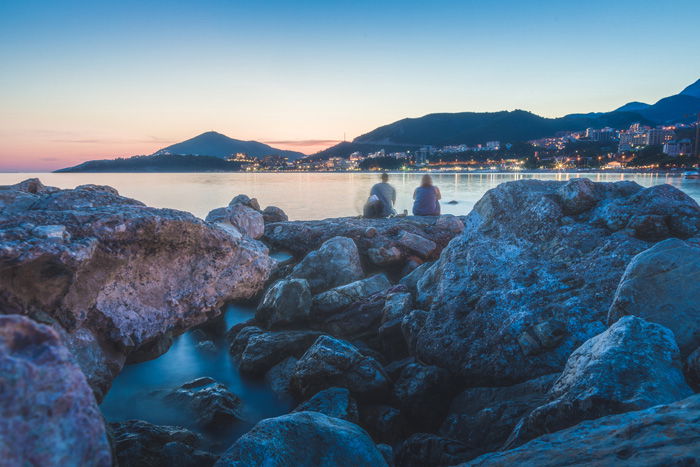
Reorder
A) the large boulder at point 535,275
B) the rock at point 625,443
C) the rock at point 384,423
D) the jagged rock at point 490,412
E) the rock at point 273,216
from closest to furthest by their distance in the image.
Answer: the rock at point 625,443
the jagged rock at point 490,412
the rock at point 384,423
the large boulder at point 535,275
the rock at point 273,216

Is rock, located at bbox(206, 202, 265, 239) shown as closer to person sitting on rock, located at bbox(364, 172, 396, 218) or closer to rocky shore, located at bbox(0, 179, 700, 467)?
person sitting on rock, located at bbox(364, 172, 396, 218)

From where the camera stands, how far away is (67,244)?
8.82ft

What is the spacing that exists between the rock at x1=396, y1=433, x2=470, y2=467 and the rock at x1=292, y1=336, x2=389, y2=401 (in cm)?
92

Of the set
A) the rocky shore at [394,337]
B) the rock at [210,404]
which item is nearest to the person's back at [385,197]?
the rocky shore at [394,337]

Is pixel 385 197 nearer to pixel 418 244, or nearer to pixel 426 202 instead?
pixel 426 202

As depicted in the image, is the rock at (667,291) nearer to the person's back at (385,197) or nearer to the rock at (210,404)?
the rock at (210,404)

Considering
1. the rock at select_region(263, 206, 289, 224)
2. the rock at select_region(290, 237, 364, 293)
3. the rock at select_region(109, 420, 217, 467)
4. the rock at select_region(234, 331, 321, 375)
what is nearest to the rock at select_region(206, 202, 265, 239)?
the rock at select_region(290, 237, 364, 293)

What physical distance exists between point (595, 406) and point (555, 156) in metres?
139

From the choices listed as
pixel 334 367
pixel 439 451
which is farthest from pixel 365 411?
pixel 439 451

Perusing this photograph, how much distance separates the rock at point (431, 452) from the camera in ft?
9.36

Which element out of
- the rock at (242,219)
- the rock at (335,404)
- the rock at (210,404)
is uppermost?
the rock at (242,219)

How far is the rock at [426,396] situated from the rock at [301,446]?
1.36 metres

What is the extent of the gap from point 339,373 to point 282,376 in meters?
1.15

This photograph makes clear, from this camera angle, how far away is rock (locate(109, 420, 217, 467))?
2857mm
